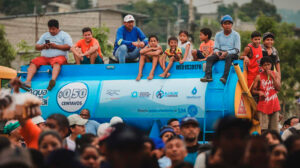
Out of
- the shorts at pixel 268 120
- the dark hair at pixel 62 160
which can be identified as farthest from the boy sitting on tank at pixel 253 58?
the dark hair at pixel 62 160

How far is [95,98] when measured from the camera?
12023 millimetres

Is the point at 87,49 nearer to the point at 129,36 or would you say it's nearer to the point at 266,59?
the point at 129,36

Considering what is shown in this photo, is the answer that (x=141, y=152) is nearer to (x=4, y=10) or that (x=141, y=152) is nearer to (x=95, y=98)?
(x=95, y=98)

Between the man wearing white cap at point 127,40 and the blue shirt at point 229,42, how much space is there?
1.84 m

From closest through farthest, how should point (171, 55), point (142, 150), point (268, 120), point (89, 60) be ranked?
1. point (142, 150)
2. point (268, 120)
3. point (171, 55)
4. point (89, 60)

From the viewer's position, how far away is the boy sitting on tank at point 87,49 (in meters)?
12.9

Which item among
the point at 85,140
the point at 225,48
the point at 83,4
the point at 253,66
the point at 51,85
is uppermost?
the point at 83,4

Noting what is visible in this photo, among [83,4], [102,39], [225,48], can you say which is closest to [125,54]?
[225,48]

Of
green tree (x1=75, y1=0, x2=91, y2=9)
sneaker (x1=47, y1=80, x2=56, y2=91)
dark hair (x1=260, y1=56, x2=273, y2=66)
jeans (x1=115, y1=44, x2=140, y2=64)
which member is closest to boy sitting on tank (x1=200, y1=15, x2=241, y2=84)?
dark hair (x1=260, y1=56, x2=273, y2=66)

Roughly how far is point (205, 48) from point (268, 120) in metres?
2.12

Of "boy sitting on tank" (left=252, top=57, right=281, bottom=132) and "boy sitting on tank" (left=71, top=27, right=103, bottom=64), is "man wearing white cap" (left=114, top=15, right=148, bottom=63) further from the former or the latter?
"boy sitting on tank" (left=252, top=57, right=281, bottom=132)

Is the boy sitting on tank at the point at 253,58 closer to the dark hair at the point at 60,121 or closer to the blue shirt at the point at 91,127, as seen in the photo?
the blue shirt at the point at 91,127

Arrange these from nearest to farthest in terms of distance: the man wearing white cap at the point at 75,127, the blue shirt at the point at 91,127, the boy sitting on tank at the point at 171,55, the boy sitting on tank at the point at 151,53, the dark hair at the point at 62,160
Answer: the dark hair at the point at 62,160 < the man wearing white cap at the point at 75,127 < the blue shirt at the point at 91,127 < the boy sitting on tank at the point at 171,55 < the boy sitting on tank at the point at 151,53

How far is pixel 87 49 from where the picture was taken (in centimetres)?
1305
